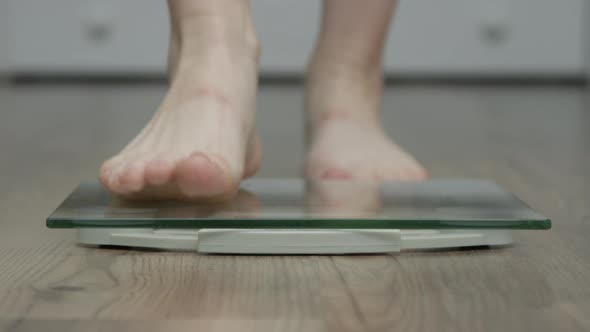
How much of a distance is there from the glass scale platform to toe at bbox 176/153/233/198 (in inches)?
0.5

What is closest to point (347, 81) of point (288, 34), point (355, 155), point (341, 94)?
point (341, 94)

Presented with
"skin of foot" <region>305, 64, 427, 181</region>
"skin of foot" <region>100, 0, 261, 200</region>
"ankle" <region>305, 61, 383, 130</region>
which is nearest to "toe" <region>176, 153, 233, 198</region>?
"skin of foot" <region>100, 0, 261, 200</region>

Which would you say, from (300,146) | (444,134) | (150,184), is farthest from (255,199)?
(444,134)

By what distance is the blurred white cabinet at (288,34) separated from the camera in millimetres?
3031

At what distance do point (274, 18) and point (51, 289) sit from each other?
2446mm

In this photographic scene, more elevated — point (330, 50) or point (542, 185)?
point (330, 50)

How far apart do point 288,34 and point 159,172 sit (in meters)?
2.29

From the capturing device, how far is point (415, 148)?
1.54m

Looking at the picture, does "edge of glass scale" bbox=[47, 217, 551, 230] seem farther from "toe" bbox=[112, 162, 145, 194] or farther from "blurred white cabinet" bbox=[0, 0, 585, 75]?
"blurred white cabinet" bbox=[0, 0, 585, 75]

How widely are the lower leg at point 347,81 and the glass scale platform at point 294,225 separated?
0.30m

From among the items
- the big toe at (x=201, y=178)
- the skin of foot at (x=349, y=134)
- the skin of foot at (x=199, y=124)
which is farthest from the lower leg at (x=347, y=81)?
the big toe at (x=201, y=178)

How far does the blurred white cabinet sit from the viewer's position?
9.95ft

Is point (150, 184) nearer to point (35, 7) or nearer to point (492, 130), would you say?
point (492, 130)

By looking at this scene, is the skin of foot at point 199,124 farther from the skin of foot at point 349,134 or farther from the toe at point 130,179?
the skin of foot at point 349,134
